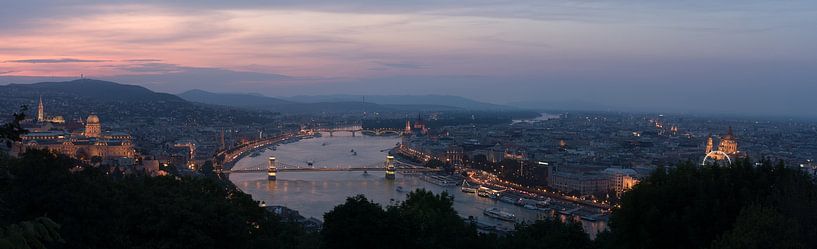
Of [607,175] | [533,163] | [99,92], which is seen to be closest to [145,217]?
[607,175]

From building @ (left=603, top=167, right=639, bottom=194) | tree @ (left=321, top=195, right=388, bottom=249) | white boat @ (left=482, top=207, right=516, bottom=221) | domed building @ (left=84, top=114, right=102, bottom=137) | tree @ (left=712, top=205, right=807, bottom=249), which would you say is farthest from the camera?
domed building @ (left=84, top=114, right=102, bottom=137)

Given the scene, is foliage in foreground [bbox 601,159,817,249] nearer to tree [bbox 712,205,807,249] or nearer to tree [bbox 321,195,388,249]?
tree [bbox 712,205,807,249]

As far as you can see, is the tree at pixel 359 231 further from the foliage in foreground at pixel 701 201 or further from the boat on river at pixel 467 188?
the boat on river at pixel 467 188

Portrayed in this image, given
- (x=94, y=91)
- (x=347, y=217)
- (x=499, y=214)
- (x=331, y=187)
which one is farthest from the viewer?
(x=94, y=91)

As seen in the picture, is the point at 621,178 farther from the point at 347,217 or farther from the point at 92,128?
the point at 92,128

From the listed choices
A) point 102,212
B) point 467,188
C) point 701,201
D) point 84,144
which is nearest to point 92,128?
point 84,144

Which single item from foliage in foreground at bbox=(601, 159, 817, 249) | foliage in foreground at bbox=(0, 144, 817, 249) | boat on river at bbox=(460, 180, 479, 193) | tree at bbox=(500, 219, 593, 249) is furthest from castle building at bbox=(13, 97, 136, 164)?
foliage in foreground at bbox=(601, 159, 817, 249)
